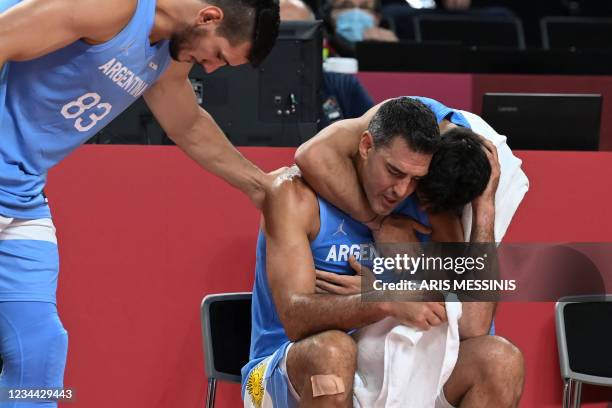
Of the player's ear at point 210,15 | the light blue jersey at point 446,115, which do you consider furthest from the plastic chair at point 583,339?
the player's ear at point 210,15

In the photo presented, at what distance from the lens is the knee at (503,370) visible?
2.63m

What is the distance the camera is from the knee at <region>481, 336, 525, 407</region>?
2.63m

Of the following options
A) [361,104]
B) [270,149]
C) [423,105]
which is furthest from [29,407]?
[361,104]

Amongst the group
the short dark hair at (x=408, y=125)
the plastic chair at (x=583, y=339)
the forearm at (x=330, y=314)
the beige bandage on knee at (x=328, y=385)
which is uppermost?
the short dark hair at (x=408, y=125)

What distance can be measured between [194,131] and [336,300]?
60 cm

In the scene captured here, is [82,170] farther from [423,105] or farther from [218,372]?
[423,105]

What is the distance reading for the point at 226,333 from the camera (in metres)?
3.28

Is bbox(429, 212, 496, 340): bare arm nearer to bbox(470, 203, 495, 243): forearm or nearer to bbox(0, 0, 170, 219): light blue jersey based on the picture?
bbox(470, 203, 495, 243): forearm

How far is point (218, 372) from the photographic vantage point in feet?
10.6

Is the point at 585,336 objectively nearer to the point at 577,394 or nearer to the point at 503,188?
the point at 577,394

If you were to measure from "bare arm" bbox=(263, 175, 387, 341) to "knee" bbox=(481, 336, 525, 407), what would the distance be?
278mm

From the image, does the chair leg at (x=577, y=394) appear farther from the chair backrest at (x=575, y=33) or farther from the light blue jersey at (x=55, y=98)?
the chair backrest at (x=575, y=33)

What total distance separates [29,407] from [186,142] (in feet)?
2.87

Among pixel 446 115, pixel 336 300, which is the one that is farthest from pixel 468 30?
pixel 336 300
